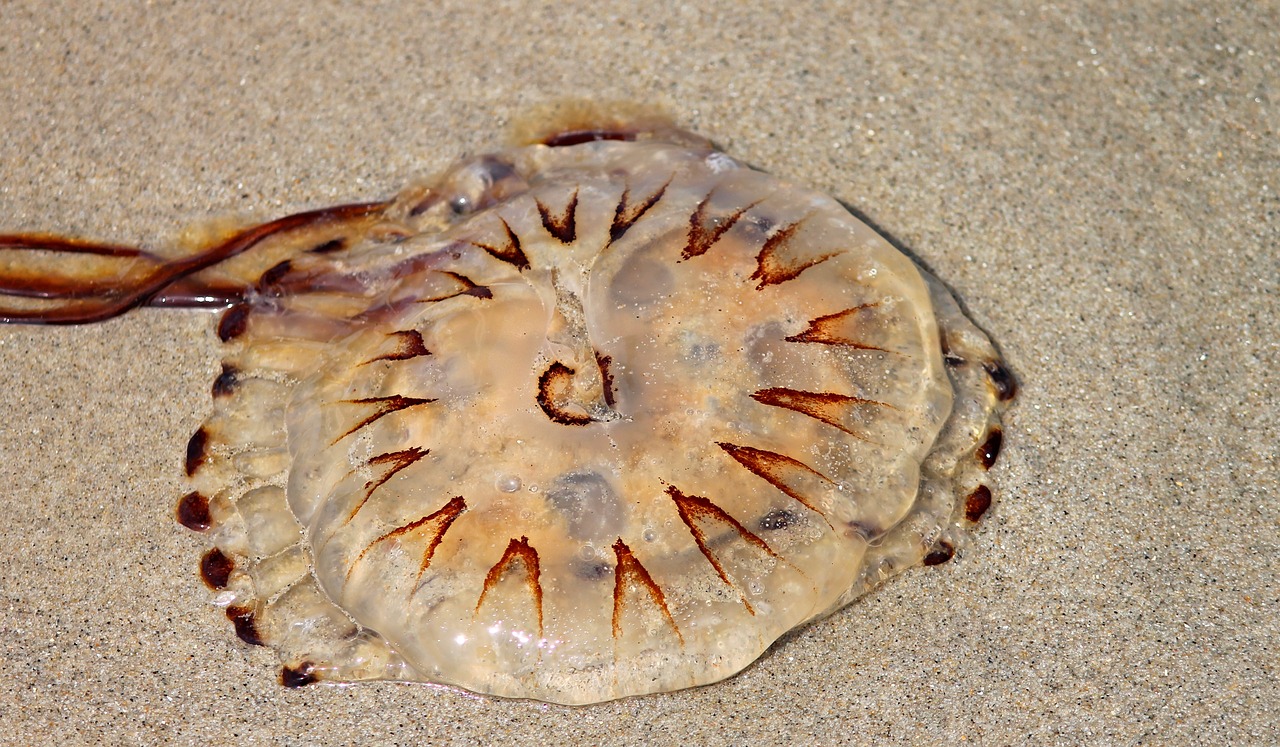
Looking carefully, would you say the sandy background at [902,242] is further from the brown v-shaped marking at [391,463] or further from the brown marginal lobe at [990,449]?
the brown v-shaped marking at [391,463]

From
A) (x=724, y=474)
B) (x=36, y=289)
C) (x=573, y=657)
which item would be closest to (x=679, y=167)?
(x=724, y=474)

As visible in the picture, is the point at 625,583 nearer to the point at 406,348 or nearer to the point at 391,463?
the point at 391,463

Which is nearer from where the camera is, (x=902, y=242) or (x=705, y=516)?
(x=705, y=516)

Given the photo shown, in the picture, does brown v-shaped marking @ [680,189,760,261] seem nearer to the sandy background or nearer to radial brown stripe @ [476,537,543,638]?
the sandy background

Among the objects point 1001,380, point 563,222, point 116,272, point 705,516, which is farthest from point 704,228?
point 116,272

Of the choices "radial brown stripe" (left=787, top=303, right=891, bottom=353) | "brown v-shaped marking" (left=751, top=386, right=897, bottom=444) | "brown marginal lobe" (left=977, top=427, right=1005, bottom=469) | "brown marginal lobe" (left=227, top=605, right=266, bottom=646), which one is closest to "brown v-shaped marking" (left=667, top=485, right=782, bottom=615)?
"brown v-shaped marking" (left=751, top=386, right=897, bottom=444)

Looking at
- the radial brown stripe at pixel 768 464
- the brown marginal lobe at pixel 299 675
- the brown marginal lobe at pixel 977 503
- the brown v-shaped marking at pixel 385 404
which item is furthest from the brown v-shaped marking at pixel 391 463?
the brown marginal lobe at pixel 977 503
